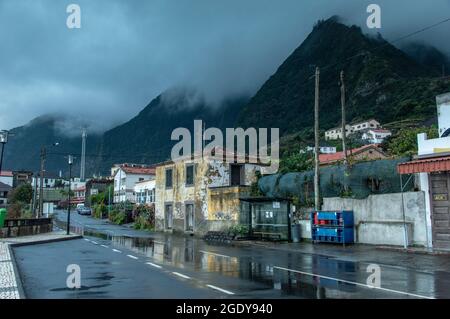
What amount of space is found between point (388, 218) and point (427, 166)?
13.2 feet

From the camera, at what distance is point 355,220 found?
23375 millimetres

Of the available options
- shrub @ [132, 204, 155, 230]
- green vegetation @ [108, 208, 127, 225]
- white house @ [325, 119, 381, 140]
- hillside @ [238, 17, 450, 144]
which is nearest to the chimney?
shrub @ [132, 204, 155, 230]

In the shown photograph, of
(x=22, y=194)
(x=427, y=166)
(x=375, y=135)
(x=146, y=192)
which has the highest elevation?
(x=375, y=135)

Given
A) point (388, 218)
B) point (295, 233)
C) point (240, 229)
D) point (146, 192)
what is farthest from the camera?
point (146, 192)

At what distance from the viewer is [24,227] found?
3075 centimetres

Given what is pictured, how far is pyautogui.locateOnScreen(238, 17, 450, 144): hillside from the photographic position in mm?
114238

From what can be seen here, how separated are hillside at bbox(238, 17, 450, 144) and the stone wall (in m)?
77.7

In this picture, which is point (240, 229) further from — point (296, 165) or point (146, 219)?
point (146, 219)

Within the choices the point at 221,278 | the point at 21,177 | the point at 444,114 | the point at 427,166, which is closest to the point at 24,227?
the point at 221,278

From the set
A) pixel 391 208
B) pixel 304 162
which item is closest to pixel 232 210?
pixel 304 162

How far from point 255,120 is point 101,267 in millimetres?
147663

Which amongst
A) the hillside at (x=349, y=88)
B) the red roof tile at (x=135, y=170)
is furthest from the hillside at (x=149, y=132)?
the red roof tile at (x=135, y=170)

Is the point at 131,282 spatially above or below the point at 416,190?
below

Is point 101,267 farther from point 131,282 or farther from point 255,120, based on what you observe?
point 255,120
